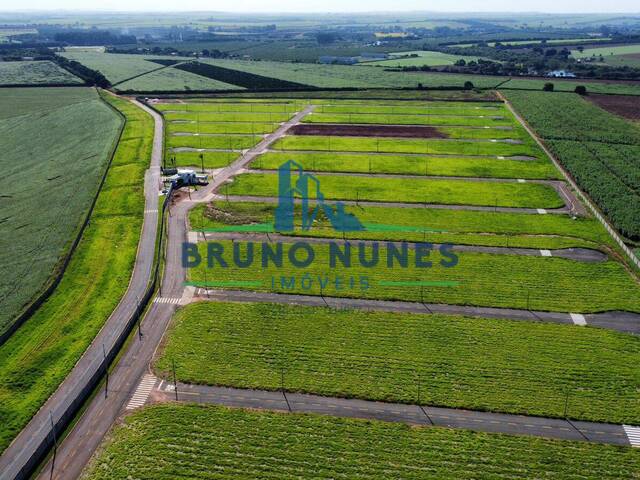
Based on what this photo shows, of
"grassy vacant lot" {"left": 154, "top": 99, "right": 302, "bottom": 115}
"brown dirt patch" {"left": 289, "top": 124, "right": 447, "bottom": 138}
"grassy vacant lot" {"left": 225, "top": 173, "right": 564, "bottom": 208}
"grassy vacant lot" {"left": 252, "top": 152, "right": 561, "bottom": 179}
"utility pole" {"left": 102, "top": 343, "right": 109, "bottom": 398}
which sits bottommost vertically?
"utility pole" {"left": 102, "top": 343, "right": 109, "bottom": 398}

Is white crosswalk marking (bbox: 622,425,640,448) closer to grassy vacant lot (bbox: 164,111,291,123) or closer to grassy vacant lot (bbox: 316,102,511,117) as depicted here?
grassy vacant lot (bbox: 164,111,291,123)

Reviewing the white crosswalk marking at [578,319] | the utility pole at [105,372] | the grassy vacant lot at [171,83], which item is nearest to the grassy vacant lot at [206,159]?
the utility pole at [105,372]

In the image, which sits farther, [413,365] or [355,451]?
[413,365]

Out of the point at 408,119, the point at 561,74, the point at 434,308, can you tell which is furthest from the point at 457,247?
the point at 561,74

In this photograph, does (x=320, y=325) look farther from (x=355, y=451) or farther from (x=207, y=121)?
(x=207, y=121)

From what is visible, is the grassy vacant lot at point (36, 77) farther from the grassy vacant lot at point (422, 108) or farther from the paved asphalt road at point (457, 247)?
the paved asphalt road at point (457, 247)

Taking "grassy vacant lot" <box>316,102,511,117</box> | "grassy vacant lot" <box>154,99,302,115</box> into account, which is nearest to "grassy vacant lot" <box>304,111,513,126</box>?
"grassy vacant lot" <box>316,102,511,117</box>

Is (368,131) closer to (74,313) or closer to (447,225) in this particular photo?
(447,225)

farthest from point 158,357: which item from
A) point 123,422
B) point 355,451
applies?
point 355,451
